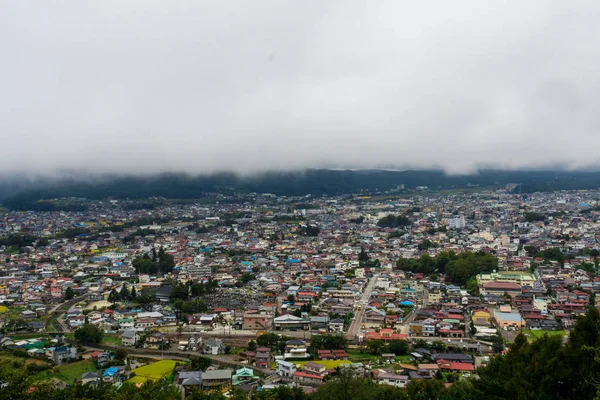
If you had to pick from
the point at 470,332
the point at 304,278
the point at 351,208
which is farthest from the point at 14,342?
the point at 351,208

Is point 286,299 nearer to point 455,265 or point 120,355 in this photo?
point 120,355

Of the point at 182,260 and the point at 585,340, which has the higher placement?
the point at 585,340

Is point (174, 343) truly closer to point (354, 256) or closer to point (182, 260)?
point (182, 260)

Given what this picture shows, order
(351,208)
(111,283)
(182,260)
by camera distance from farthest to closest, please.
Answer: (351,208) → (182,260) → (111,283)

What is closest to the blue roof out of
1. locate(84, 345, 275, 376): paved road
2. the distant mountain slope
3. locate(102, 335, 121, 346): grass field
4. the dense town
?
the dense town

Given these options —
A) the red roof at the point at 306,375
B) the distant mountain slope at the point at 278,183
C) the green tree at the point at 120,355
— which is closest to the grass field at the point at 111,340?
the green tree at the point at 120,355

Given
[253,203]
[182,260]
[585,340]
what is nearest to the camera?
[585,340]

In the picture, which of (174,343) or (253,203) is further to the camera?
(253,203)
